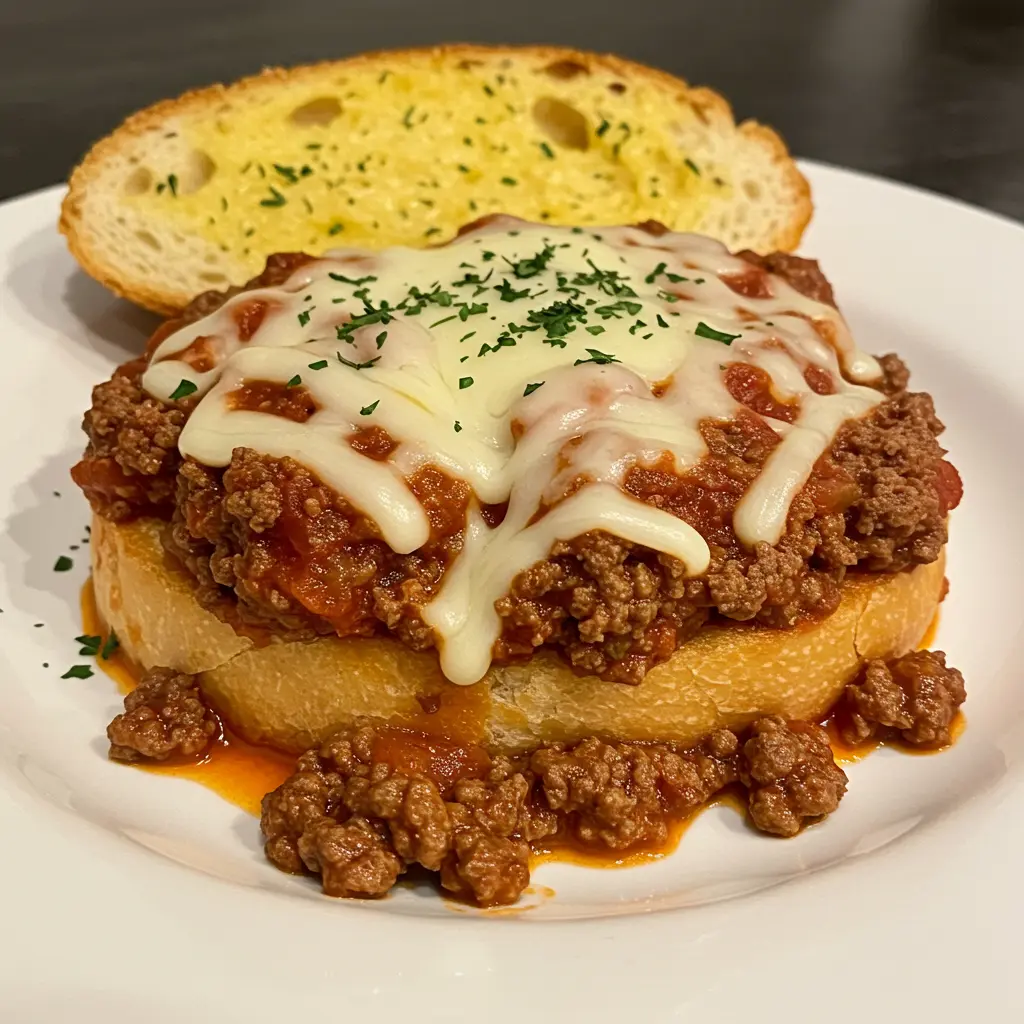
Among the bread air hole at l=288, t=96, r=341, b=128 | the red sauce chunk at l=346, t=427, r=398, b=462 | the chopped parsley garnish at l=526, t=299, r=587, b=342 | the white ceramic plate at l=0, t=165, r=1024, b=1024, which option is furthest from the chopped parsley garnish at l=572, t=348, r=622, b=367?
the bread air hole at l=288, t=96, r=341, b=128

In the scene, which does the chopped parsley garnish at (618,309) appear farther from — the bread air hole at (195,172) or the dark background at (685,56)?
the dark background at (685,56)

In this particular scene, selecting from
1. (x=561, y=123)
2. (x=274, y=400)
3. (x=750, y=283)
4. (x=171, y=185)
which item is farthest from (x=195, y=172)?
(x=750, y=283)

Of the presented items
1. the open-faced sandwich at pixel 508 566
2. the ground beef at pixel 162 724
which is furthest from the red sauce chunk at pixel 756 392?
the ground beef at pixel 162 724

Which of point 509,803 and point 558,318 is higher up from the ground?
point 558,318

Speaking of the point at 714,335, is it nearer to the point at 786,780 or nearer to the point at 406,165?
the point at 786,780

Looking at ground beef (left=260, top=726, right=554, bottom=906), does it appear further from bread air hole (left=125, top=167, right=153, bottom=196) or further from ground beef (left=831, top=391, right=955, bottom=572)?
bread air hole (left=125, top=167, right=153, bottom=196)

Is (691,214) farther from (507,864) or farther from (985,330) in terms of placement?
(507,864)

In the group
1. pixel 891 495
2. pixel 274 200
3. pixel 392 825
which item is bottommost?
pixel 392 825
